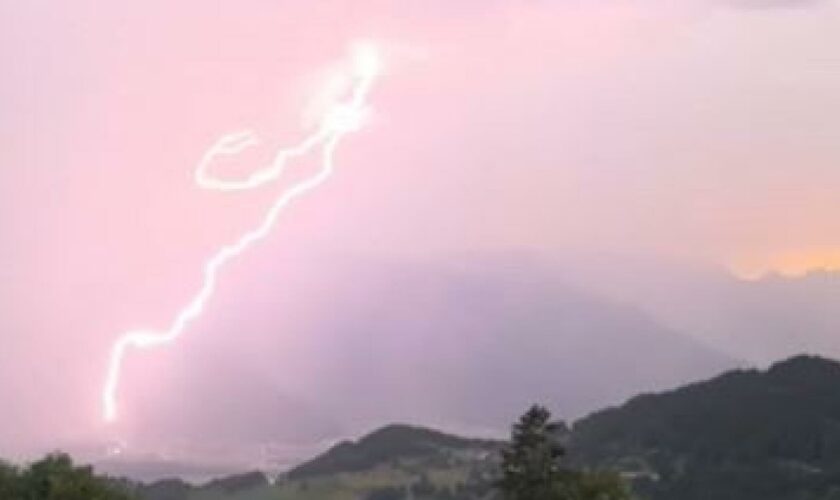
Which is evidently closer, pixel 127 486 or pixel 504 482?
pixel 504 482

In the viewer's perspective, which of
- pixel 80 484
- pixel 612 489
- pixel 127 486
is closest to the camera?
pixel 612 489

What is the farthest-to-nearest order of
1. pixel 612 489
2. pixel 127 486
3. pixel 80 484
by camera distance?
pixel 127 486 < pixel 80 484 < pixel 612 489

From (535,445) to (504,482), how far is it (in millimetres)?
3553

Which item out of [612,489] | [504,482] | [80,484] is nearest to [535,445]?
[504,482]

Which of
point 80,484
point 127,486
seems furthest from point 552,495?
point 127,486

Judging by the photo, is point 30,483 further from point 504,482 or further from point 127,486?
point 504,482

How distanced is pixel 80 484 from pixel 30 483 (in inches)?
224

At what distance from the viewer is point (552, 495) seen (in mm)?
108812

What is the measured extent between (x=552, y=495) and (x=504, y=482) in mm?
6770

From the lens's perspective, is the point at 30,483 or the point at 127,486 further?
the point at 127,486

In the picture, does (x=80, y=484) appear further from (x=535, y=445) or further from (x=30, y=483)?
(x=535, y=445)

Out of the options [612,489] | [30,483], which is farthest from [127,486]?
[612,489]

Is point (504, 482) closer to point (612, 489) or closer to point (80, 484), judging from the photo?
point (612, 489)

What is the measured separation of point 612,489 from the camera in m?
104
